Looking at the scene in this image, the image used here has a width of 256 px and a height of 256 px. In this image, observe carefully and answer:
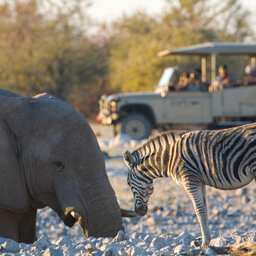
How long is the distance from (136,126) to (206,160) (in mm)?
17272

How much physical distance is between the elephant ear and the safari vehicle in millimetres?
16531

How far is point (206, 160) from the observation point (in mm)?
5406

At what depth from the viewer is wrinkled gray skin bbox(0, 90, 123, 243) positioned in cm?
562

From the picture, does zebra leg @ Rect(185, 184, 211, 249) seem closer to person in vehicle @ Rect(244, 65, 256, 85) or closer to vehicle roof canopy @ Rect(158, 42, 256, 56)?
person in vehicle @ Rect(244, 65, 256, 85)

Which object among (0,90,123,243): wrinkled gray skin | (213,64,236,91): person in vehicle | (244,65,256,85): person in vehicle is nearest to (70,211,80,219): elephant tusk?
(0,90,123,243): wrinkled gray skin

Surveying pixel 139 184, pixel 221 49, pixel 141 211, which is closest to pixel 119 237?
pixel 141 211

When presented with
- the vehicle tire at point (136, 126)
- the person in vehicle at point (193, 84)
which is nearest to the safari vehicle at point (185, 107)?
the vehicle tire at point (136, 126)

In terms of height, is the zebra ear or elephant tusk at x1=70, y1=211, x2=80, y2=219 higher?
the zebra ear

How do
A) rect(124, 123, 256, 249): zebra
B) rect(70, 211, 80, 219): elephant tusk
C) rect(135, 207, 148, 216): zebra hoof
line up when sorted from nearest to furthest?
1. rect(124, 123, 256, 249): zebra
2. rect(70, 211, 80, 219): elephant tusk
3. rect(135, 207, 148, 216): zebra hoof

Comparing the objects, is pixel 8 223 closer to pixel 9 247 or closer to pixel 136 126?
pixel 9 247

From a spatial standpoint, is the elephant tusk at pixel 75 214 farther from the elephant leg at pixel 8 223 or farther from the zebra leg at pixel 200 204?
the zebra leg at pixel 200 204

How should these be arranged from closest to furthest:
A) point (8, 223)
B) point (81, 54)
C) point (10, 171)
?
1. point (10, 171)
2. point (8, 223)
3. point (81, 54)

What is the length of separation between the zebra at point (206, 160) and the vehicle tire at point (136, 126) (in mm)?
16720

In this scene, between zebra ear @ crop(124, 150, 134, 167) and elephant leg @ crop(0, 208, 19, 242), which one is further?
zebra ear @ crop(124, 150, 134, 167)
